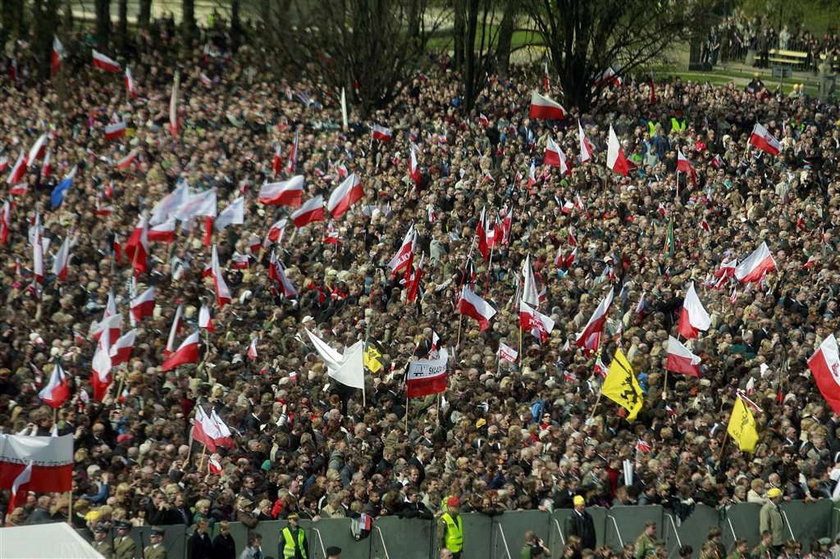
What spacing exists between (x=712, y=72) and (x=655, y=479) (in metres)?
46.8

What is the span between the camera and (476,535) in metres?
17.3

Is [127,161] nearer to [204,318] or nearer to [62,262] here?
[62,262]

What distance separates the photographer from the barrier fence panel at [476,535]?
678 inches

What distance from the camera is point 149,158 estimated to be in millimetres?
36094

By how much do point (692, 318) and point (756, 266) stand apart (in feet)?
11.4

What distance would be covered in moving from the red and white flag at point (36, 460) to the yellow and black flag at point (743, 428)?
8.13 meters

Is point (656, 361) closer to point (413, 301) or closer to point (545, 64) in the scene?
point (413, 301)

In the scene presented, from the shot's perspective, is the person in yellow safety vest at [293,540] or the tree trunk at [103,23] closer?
the person in yellow safety vest at [293,540]

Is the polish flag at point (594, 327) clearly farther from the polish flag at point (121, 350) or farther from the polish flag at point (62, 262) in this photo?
the polish flag at point (62, 262)

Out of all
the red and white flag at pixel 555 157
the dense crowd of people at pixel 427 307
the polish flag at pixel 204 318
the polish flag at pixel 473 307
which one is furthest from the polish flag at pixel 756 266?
the polish flag at pixel 204 318

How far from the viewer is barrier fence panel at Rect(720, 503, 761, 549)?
713 inches

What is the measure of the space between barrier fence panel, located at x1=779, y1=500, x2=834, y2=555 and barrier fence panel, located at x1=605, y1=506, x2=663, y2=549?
57.6 inches

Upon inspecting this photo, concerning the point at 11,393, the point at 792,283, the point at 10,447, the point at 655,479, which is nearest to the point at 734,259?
the point at 792,283

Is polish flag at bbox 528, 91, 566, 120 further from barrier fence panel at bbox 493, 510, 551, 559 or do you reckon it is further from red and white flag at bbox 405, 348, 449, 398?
barrier fence panel at bbox 493, 510, 551, 559
